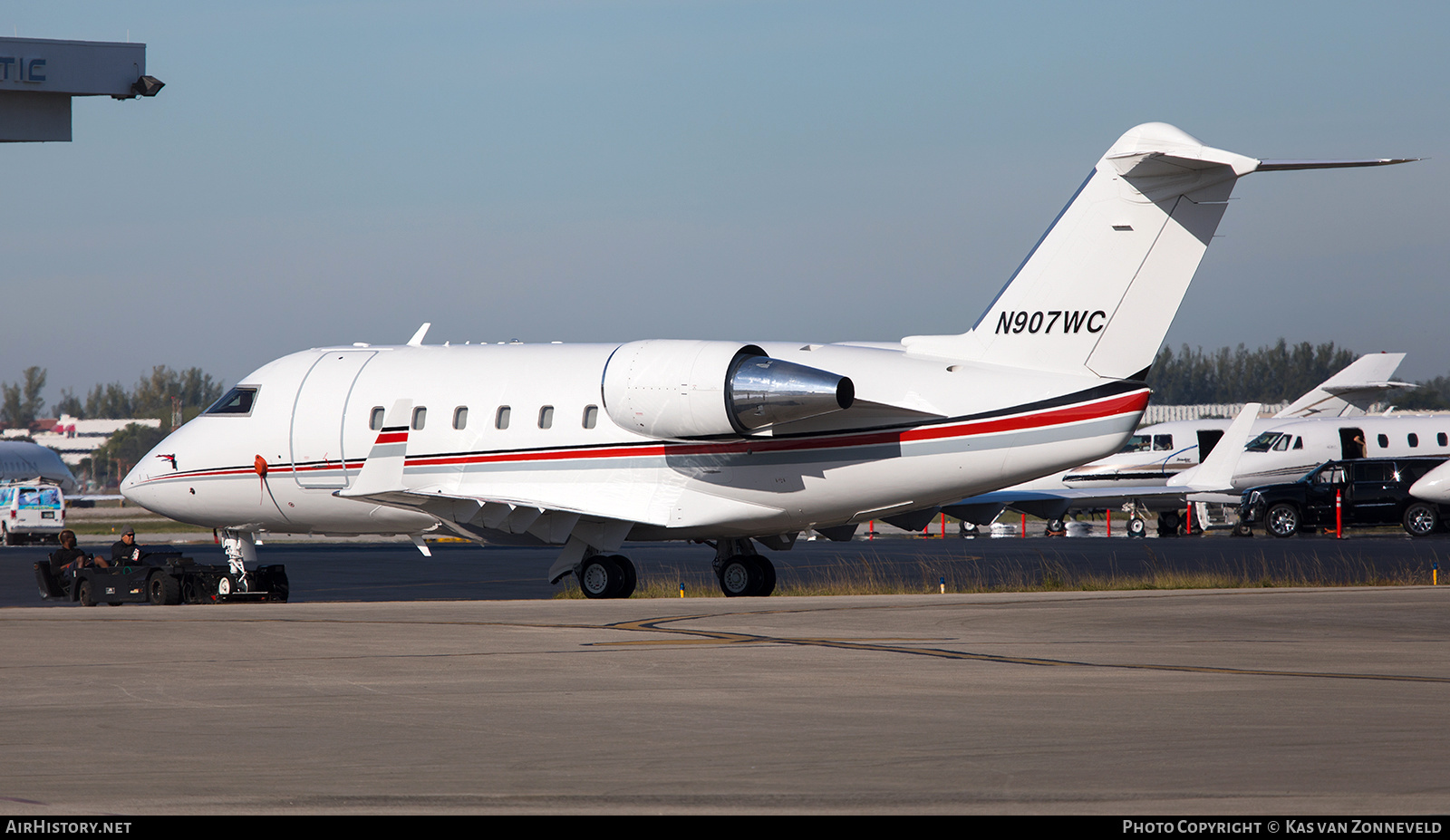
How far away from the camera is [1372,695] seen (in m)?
8.93

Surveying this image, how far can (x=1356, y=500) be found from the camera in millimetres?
38406

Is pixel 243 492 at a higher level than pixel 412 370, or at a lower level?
lower

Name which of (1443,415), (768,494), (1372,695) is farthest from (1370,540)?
(1372,695)

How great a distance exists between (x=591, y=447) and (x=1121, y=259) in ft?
23.5

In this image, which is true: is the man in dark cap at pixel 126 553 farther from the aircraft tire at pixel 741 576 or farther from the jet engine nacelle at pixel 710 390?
the aircraft tire at pixel 741 576

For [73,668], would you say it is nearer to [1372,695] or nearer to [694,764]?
[694,764]

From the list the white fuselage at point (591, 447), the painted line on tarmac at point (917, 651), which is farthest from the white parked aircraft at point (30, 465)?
the painted line on tarmac at point (917, 651)

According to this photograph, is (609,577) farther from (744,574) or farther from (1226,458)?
(1226,458)

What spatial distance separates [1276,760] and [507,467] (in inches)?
569

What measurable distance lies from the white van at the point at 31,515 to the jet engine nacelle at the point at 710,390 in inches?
1668

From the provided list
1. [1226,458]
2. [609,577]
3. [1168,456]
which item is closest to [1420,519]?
[1226,458]

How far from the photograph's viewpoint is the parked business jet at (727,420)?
673 inches

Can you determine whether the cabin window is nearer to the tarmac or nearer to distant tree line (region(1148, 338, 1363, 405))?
the tarmac

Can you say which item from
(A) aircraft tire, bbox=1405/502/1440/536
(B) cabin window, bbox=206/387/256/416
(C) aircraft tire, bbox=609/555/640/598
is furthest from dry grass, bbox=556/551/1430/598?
(A) aircraft tire, bbox=1405/502/1440/536
